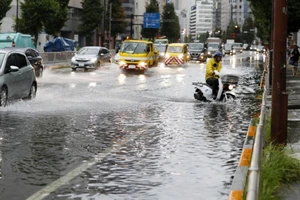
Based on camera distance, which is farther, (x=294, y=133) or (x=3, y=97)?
(x=3, y=97)

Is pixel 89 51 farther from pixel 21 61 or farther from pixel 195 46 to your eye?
pixel 21 61

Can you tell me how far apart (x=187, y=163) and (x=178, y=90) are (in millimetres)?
14832

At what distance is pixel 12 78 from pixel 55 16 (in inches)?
1954

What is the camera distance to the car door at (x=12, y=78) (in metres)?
15.8

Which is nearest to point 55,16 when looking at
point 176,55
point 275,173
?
point 176,55

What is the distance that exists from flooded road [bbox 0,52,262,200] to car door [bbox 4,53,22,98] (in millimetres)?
392

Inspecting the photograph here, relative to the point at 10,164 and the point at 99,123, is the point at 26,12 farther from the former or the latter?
the point at 10,164

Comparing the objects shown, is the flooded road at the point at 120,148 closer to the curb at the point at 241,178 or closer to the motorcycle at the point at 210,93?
the curb at the point at 241,178

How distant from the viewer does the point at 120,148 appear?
9953 millimetres

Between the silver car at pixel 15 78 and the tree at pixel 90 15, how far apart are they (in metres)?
77.5

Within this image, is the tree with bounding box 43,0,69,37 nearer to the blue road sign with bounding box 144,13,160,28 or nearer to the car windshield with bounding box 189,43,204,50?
the car windshield with bounding box 189,43,204,50

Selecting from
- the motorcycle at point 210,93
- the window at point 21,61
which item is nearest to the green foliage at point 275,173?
the motorcycle at point 210,93

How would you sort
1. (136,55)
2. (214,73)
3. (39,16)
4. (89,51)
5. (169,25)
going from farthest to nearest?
1. (169,25)
2. (39,16)
3. (89,51)
4. (136,55)
5. (214,73)

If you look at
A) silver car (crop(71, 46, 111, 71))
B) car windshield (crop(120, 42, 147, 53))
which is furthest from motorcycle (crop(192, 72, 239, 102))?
car windshield (crop(120, 42, 147, 53))
